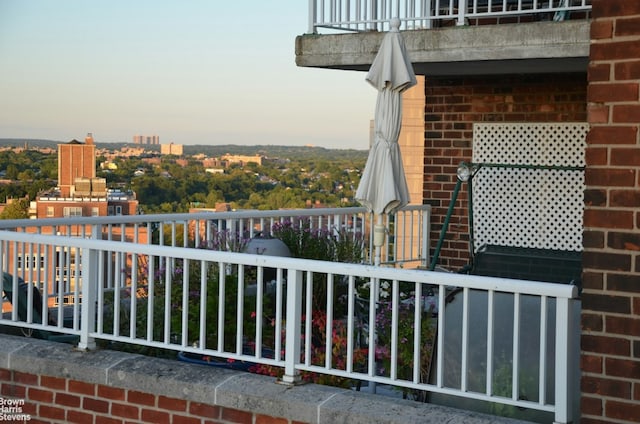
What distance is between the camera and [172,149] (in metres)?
39.4

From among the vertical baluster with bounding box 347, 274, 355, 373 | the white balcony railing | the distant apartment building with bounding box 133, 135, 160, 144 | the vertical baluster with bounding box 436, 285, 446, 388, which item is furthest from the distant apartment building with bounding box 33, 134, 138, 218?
the vertical baluster with bounding box 436, 285, 446, 388

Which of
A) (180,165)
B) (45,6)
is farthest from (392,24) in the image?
(45,6)

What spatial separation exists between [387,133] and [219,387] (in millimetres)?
3401

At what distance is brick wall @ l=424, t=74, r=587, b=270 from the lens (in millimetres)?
11312

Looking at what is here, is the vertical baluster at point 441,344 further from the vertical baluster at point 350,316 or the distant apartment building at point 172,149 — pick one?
the distant apartment building at point 172,149

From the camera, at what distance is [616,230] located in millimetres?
4680

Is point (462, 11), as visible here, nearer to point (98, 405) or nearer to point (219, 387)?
point (219, 387)

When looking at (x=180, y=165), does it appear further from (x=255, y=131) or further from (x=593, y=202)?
(x=593, y=202)

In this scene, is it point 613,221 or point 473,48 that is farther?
point 473,48

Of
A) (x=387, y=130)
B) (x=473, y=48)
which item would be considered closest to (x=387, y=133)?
(x=387, y=130)

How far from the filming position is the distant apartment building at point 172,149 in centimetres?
3869

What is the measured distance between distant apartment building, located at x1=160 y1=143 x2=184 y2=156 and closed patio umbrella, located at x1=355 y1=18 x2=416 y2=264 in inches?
1199

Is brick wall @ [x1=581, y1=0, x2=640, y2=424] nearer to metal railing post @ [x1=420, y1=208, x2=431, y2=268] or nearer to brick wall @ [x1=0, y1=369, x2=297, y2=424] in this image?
brick wall @ [x1=0, y1=369, x2=297, y2=424]

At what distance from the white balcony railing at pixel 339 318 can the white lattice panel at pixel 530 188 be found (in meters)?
3.06
